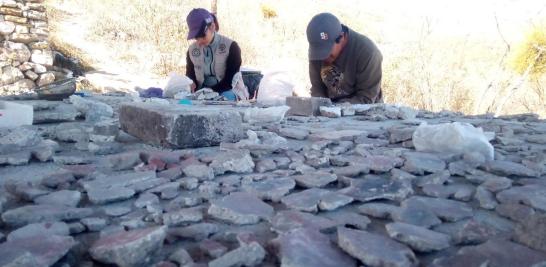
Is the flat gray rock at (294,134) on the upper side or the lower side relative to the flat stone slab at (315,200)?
upper

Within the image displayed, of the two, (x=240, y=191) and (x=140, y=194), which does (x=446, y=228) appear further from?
(x=140, y=194)

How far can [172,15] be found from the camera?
483 inches

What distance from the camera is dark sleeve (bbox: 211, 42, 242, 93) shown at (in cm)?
537

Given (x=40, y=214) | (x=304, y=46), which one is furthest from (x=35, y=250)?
(x=304, y=46)

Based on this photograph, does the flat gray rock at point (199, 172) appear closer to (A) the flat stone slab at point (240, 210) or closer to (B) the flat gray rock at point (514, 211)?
(A) the flat stone slab at point (240, 210)

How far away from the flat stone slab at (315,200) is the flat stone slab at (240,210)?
8cm

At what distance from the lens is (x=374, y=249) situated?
107 centimetres

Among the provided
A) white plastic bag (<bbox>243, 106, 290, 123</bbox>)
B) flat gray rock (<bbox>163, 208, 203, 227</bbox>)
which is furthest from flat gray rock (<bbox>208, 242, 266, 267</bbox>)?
white plastic bag (<bbox>243, 106, 290, 123</bbox>)

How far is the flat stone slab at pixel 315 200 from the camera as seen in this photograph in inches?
54.5

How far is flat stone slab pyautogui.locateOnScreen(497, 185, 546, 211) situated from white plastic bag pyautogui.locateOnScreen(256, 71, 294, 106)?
3426 mm

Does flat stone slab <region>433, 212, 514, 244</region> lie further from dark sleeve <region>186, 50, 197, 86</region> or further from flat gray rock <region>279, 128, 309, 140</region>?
dark sleeve <region>186, 50, 197, 86</region>

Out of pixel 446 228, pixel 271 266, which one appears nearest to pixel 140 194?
pixel 271 266

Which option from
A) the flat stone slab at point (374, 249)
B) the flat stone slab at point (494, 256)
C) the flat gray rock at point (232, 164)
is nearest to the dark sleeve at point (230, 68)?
the flat gray rock at point (232, 164)

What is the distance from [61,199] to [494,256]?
1268mm
